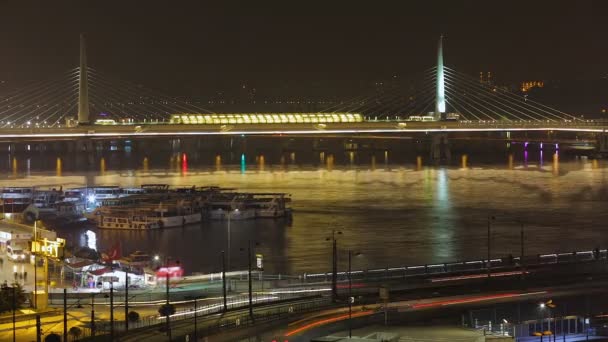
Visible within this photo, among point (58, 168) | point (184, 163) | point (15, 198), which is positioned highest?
point (184, 163)

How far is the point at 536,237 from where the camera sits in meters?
10.9

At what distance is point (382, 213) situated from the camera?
13492mm

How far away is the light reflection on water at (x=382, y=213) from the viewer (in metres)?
9.95

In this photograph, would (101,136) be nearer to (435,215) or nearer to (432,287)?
(435,215)

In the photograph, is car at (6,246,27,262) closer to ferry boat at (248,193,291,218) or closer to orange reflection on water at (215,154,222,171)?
ferry boat at (248,193,291,218)

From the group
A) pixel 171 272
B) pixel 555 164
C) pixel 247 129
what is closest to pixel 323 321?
pixel 171 272

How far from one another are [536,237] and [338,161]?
16087 mm

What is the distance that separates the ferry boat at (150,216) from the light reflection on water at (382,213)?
0.25 m

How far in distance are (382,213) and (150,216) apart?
2905 millimetres

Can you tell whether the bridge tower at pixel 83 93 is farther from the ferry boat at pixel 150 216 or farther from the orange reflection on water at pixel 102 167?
the ferry boat at pixel 150 216

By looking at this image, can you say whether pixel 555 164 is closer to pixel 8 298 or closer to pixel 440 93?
pixel 440 93

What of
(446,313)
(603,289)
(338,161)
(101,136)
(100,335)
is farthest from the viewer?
(338,161)

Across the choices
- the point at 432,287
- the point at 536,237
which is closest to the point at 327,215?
the point at 536,237

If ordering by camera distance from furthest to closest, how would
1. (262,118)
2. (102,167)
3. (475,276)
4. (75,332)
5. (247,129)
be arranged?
(262,118)
(247,129)
(102,167)
(475,276)
(75,332)
